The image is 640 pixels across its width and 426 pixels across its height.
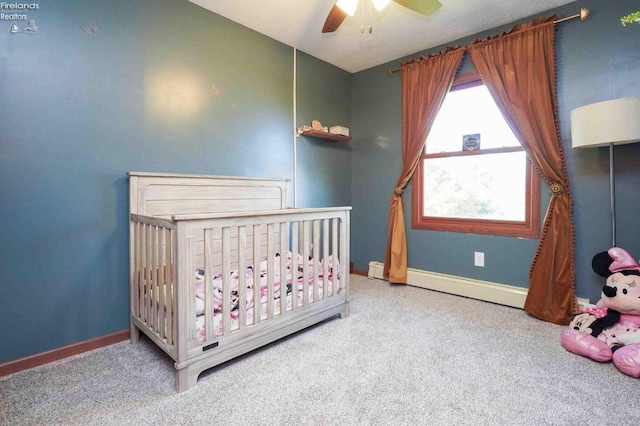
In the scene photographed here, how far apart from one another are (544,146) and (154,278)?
9.22 ft

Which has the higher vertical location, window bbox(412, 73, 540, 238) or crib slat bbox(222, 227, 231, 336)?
window bbox(412, 73, 540, 238)

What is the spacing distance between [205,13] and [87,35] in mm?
862

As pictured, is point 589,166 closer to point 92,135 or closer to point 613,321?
point 613,321

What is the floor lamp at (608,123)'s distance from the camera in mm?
1823

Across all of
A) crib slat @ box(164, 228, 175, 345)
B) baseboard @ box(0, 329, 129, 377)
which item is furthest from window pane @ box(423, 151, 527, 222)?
baseboard @ box(0, 329, 129, 377)

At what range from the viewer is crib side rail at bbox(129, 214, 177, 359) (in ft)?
5.10

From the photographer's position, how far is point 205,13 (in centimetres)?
239

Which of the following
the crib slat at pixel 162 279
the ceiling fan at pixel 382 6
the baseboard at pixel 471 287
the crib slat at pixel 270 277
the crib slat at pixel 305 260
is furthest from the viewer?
the baseboard at pixel 471 287

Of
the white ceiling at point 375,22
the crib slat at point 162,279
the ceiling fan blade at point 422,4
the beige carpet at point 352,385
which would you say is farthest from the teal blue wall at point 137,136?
the ceiling fan blade at point 422,4

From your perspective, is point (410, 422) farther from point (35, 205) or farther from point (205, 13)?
point (205, 13)

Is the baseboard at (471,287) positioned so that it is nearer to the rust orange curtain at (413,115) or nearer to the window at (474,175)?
the rust orange curtain at (413,115)

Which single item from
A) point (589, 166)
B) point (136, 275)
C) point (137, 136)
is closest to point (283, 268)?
point (136, 275)

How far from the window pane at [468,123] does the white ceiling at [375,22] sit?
532 millimetres

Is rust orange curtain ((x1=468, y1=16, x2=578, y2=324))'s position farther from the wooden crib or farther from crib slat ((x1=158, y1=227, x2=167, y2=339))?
crib slat ((x1=158, y1=227, x2=167, y2=339))
